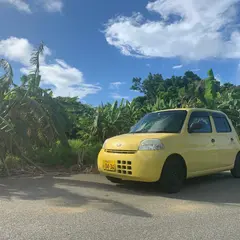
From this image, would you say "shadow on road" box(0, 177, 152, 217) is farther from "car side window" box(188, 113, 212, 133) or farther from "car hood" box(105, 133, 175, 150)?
"car side window" box(188, 113, 212, 133)

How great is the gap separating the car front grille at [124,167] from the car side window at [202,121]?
169 cm

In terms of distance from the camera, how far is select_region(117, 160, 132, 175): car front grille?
21.5ft

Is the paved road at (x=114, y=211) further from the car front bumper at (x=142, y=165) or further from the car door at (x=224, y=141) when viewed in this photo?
the car door at (x=224, y=141)

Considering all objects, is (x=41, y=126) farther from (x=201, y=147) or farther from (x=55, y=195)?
(x=201, y=147)

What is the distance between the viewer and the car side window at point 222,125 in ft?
27.1

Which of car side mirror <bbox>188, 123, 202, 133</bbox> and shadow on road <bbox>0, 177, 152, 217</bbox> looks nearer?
shadow on road <bbox>0, 177, 152, 217</bbox>

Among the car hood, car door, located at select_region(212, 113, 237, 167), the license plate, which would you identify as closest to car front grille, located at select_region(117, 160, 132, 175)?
the license plate

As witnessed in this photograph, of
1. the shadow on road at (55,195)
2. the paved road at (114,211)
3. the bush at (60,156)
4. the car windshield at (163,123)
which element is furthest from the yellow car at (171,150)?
the bush at (60,156)

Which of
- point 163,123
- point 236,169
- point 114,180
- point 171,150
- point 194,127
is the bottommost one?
point 114,180

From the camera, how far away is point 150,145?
21.4 ft

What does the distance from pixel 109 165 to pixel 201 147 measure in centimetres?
210

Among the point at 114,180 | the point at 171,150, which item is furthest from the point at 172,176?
the point at 114,180

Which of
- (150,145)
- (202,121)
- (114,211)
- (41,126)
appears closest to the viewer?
(114,211)

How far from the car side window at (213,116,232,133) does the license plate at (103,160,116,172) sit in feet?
9.61
